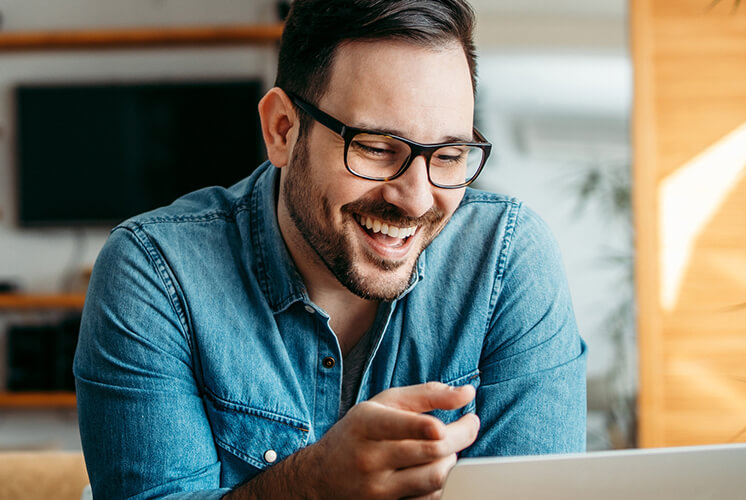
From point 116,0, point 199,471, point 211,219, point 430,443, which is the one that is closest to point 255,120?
point 116,0

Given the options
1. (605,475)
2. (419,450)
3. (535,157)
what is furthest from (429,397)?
(535,157)

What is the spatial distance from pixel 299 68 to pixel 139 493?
26.9 inches

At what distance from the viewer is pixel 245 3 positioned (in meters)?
3.34

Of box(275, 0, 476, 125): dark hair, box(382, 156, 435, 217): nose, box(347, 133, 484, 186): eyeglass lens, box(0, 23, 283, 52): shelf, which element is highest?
box(0, 23, 283, 52): shelf

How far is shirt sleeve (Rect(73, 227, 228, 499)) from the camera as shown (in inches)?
36.4

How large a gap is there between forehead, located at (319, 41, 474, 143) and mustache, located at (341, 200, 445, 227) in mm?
111

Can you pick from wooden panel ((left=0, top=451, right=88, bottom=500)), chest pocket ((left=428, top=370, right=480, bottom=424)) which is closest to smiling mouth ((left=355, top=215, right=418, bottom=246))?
chest pocket ((left=428, top=370, right=480, bottom=424))

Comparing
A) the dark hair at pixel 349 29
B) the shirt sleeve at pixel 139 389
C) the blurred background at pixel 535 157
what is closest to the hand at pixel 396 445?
the shirt sleeve at pixel 139 389

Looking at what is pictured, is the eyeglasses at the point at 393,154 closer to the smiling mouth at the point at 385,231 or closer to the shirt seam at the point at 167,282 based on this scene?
the smiling mouth at the point at 385,231

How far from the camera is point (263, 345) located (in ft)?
3.45

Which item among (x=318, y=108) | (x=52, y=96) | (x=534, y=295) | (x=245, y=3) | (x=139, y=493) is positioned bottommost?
(x=139, y=493)

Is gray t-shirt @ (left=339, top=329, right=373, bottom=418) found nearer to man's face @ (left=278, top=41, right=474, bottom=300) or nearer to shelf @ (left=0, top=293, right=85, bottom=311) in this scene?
man's face @ (left=278, top=41, right=474, bottom=300)

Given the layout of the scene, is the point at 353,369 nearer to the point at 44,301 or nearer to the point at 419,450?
the point at 419,450

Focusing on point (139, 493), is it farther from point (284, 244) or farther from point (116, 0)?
point (116, 0)
